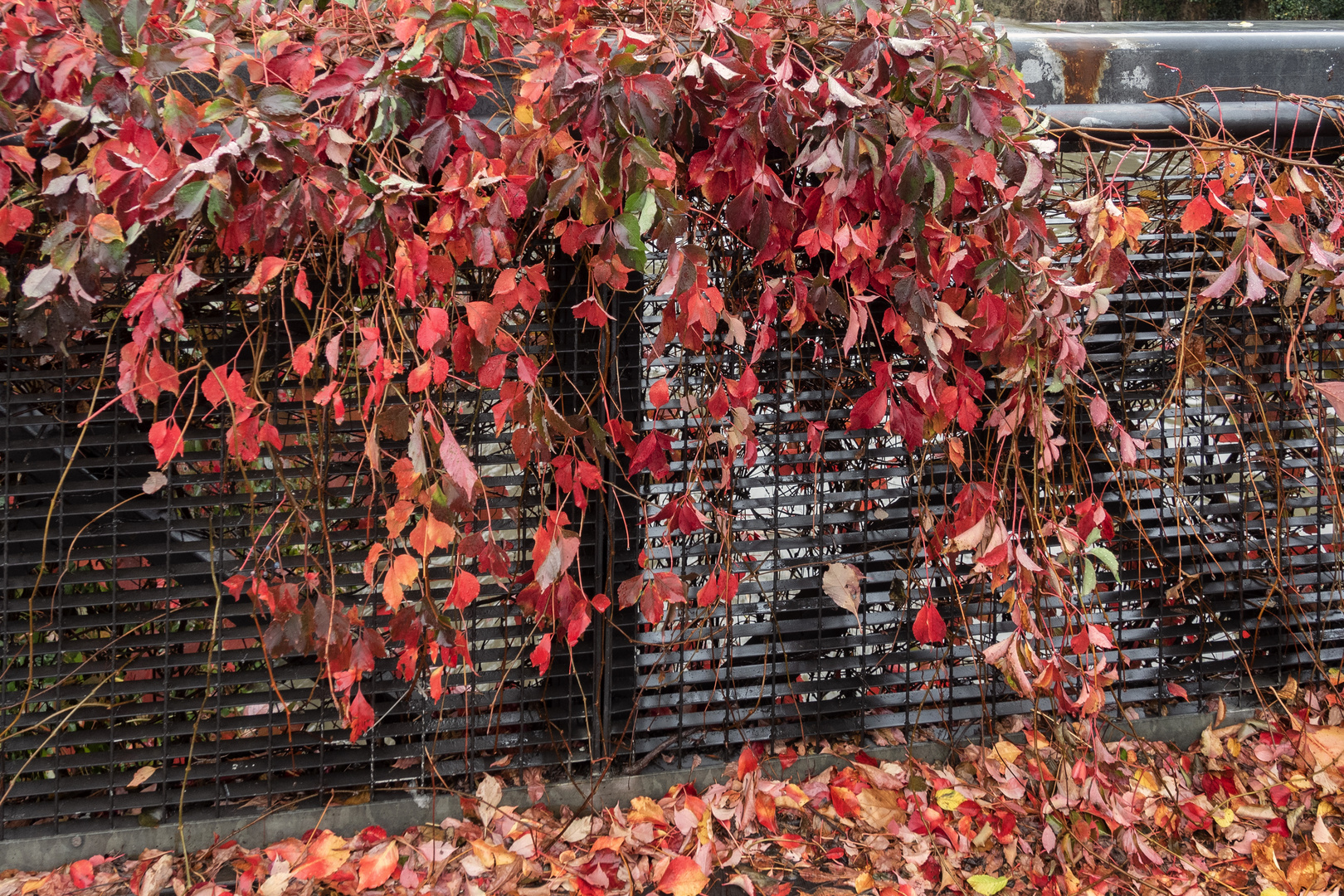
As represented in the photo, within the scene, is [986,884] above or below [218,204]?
below

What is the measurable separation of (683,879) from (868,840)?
1.72 ft

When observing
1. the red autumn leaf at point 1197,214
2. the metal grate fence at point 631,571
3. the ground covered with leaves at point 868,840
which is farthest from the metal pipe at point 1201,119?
the ground covered with leaves at point 868,840

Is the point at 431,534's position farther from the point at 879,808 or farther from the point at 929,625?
the point at 879,808

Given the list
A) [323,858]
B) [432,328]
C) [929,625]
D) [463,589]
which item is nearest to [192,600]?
[323,858]

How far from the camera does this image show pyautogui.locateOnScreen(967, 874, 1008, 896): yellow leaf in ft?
7.16

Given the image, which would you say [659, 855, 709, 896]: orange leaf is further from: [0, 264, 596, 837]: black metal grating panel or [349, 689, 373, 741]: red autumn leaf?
[349, 689, 373, 741]: red autumn leaf

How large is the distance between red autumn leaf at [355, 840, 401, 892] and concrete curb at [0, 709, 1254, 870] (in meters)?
0.13

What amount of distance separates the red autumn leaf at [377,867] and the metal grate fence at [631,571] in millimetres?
190

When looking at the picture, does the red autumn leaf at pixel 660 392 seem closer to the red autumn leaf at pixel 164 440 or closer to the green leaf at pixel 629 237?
the green leaf at pixel 629 237

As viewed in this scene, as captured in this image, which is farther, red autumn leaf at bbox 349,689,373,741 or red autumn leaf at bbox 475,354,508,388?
red autumn leaf at bbox 349,689,373,741

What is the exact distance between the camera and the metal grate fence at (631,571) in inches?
86.0

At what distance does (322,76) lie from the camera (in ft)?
5.67

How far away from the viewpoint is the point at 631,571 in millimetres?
2402

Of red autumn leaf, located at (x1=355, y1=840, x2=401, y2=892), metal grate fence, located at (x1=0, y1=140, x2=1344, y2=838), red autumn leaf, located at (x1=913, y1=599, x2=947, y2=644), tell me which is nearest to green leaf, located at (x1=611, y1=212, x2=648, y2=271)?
metal grate fence, located at (x1=0, y1=140, x2=1344, y2=838)
